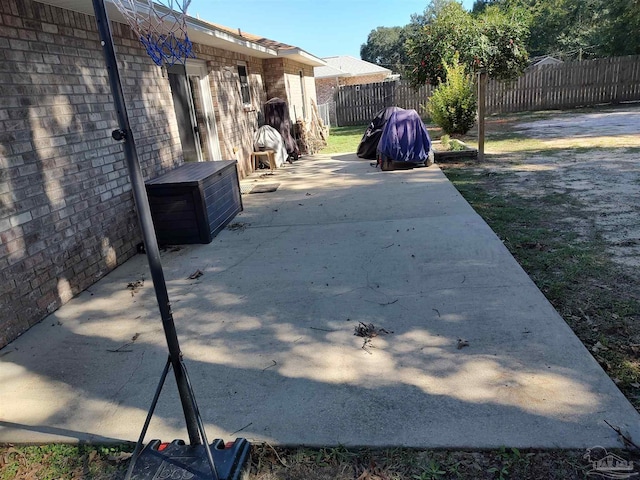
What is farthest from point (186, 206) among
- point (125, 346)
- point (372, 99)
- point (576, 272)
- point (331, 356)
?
point (372, 99)

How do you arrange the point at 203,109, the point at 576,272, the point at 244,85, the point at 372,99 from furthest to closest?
the point at 372,99, the point at 244,85, the point at 203,109, the point at 576,272

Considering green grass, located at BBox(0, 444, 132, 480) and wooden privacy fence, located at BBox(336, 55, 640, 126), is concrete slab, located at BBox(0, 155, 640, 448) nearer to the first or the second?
green grass, located at BBox(0, 444, 132, 480)

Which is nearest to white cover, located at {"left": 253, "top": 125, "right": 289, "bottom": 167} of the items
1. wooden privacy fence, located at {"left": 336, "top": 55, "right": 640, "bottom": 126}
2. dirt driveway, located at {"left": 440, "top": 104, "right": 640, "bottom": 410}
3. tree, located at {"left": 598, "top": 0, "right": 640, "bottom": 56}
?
dirt driveway, located at {"left": 440, "top": 104, "right": 640, "bottom": 410}

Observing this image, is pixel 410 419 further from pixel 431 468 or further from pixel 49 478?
pixel 49 478

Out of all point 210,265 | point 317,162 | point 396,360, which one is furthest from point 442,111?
point 396,360

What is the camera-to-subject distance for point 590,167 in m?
8.07

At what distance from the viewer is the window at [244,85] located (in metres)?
10.6

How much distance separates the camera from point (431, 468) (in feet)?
6.88

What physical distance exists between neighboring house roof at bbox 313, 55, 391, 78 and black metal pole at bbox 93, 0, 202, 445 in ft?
93.7

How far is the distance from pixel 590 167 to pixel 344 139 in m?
9.22

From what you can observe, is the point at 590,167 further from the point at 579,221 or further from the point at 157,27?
the point at 157,27

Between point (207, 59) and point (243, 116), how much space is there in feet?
7.01

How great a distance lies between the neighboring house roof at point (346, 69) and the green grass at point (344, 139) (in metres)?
10.4
